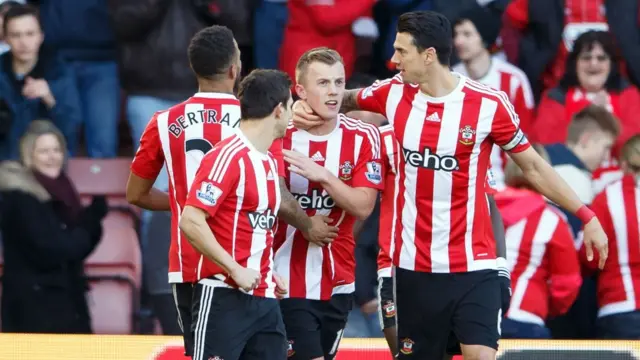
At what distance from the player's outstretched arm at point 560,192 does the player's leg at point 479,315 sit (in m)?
0.41

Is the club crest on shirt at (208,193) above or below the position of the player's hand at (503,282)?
above

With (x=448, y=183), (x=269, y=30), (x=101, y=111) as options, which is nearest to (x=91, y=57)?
(x=101, y=111)

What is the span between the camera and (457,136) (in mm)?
5562

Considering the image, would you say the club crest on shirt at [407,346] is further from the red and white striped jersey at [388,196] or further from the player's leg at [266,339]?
the player's leg at [266,339]

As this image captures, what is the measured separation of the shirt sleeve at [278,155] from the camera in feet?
18.1

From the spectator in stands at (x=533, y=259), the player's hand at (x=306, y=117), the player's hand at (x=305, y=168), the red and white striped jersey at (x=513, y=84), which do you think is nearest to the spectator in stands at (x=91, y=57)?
the red and white striped jersey at (x=513, y=84)

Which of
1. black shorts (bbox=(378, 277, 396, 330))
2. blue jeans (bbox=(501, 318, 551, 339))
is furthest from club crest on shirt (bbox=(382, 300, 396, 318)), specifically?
blue jeans (bbox=(501, 318, 551, 339))

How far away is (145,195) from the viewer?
582 cm

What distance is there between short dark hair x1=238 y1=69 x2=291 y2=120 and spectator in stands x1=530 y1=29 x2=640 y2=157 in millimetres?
3279

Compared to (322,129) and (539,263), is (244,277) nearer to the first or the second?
(322,129)

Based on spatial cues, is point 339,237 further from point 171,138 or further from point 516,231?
point 516,231

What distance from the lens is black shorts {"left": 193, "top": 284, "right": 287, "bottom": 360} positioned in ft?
16.5

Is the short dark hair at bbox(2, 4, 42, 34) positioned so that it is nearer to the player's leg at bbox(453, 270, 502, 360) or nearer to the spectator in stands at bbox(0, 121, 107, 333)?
the spectator in stands at bbox(0, 121, 107, 333)

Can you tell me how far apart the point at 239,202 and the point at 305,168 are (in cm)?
70
